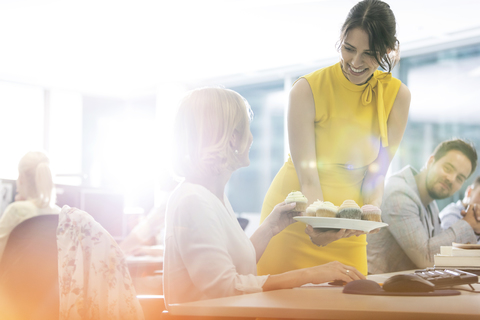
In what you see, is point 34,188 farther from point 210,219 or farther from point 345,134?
point 210,219

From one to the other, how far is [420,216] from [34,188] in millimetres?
2098

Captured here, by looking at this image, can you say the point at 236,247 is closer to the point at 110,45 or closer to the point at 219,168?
the point at 219,168

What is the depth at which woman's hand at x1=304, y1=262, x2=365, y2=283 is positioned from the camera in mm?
1058

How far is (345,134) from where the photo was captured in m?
1.66

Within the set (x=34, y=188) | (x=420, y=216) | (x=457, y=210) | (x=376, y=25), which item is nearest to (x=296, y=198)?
(x=376, y=25)

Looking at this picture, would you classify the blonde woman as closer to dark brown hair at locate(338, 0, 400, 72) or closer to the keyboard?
dark brown hair at locate(338, 0, 400, 72)

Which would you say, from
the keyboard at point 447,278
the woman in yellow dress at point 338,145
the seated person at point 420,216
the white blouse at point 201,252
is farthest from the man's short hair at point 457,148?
the white blouse at point 201,252

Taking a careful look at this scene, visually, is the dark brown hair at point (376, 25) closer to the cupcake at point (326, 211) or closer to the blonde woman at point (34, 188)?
the cupcake at point (326, 211)

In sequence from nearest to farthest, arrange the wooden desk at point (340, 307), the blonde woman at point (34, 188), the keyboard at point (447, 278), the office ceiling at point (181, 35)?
the wooden desk at point (340, 307) → the keyboard at point (447, 278) → the blonde woman at point (34, 188) → the office ceiling at point (181, 35)

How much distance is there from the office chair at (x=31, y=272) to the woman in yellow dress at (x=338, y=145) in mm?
665

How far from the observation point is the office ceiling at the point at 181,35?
178 inches

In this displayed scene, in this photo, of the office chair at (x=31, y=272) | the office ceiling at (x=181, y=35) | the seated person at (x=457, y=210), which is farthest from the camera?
the office ceiling at (x=181, y=35)

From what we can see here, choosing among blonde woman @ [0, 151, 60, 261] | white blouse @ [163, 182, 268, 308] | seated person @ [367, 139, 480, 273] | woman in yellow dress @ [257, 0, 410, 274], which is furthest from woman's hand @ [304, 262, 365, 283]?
blonde woman @ [0, 151, 60, 261]

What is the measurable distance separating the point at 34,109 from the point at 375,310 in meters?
7.22
